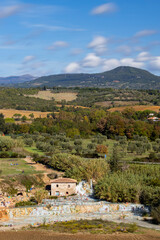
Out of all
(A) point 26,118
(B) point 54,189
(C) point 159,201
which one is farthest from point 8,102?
(C) point 159,201

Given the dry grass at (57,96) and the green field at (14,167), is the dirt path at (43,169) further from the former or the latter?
the dry grass at (57,96)

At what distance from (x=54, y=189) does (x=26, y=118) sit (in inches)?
2577

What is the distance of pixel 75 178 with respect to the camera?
133 feet

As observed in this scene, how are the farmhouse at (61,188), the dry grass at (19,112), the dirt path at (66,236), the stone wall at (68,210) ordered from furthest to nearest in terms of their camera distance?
the dry grass at (19,112) → the farmhouse at (61,188) → the stone wall at (68,210) → the dirt path at (66,236)

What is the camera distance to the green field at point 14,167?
42.5 metres

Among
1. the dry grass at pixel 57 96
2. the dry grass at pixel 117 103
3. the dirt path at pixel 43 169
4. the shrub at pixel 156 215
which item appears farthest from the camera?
the dry grass at pixel 57 96

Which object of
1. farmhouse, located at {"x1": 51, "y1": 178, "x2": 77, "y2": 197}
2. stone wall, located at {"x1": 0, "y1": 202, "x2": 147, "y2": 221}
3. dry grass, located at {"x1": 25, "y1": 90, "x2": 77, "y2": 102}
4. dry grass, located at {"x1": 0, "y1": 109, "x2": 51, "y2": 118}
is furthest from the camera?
dry grass, located at {"x1": 25, "y1": 90, "x2": 77, "y2": 102}

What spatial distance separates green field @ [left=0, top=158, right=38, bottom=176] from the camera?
1672 inches

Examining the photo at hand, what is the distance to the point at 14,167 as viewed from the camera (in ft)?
149

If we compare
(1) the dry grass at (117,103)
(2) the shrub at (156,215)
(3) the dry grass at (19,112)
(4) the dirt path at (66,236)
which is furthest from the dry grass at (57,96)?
(4) the dirt path at (66,236)

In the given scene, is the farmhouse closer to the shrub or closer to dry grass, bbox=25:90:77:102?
the shrub


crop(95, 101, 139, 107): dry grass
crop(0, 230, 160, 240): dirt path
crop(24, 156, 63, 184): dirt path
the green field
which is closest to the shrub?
crop(0, 230, 160, 240): dirt path

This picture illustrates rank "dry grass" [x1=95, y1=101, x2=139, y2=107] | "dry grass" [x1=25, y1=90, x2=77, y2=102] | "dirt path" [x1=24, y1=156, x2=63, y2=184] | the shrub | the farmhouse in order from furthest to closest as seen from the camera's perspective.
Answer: "dry grass" [x1=25, y1=90, x2=77, y2=102] → "dry grass" [x1=95, y1=101, x2=139, y2=107] → "dirt path" [x1=24, y1=156, x2=63, y2=184] → the farmhouse → the shrub

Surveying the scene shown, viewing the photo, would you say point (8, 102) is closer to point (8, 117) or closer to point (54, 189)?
point (8, 117)
